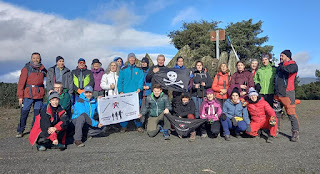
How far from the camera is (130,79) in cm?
776

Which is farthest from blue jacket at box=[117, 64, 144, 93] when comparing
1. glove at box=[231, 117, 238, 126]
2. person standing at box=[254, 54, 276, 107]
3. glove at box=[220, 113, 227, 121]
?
person standing at box=[254, 54, 276, 107]

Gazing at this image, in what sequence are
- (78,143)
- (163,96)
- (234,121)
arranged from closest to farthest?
(78,143) → (234,121) → (163,96)

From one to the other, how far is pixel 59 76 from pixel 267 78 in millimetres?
6506

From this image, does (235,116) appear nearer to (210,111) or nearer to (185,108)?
(210,111)

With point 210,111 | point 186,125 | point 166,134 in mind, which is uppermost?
point 210,111

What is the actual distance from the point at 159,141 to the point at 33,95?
4062 mm

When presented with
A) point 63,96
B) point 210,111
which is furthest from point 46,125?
point 210,111

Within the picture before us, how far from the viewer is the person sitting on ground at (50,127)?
5.51 meters

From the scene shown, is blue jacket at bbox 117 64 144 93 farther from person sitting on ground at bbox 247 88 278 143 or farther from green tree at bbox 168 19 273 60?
green tree at bbox 168 19 273 60

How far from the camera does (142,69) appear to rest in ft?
26.3

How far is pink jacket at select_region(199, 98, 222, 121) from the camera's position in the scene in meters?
6.91

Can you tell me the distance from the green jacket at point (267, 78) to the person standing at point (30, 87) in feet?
22.4

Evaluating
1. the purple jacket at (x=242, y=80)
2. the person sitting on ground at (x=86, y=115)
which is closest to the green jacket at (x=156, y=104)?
the person sitting on ground at (x=86, y=115)

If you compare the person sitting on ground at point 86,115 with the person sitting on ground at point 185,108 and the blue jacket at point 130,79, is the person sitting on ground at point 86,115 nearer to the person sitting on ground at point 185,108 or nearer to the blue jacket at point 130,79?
the blue jacket at point 130,79
